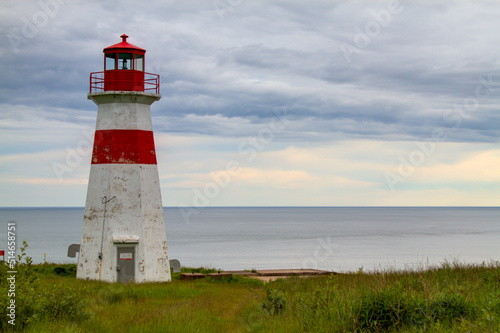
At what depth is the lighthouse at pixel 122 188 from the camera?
610 inches

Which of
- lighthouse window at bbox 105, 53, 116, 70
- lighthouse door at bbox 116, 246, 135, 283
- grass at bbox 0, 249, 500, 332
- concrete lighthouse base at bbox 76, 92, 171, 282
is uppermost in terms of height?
lighthouse window at bbox 105, 53, 116, 70

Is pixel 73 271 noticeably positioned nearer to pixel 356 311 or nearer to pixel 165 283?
pixel 165 283

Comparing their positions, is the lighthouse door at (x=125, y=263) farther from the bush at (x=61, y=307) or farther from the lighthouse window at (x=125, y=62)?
the bush at (x=61, y=307)

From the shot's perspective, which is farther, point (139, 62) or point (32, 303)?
point (139, 62)

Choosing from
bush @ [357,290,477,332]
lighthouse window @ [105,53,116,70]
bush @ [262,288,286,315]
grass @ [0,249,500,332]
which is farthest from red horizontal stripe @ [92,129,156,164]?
bush @ [357,290,477,332]

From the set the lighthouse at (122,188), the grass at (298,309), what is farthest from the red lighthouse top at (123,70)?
→ the grass at (298,309)

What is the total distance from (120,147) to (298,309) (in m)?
8.58

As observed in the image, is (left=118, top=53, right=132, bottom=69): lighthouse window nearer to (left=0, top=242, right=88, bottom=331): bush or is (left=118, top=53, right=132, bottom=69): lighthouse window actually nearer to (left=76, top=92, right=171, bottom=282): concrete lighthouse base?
(left=76, top=92, right=171, bottom=282): concrete lighthouse base

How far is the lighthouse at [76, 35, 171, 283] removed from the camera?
50.9 feet

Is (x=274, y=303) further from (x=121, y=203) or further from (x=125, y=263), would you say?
(x=121, y=203)

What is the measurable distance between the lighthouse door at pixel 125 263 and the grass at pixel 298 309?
2.34 m

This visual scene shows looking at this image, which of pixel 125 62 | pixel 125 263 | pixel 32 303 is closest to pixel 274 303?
pixel 32 303

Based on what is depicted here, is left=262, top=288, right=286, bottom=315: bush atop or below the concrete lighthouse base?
below

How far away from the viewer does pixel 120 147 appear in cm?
1564
